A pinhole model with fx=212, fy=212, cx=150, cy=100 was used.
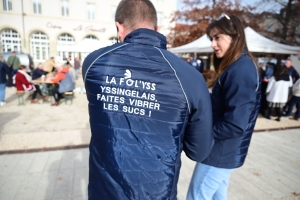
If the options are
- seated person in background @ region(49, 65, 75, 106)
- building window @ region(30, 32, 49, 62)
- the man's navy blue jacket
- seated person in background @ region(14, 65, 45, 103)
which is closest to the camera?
the man's navy blue jacket

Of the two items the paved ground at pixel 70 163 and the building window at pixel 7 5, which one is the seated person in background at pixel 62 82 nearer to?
the paved ground at pixel 70 163

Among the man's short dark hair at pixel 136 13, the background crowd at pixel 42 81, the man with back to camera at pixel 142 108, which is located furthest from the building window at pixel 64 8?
the man with back to camera at pixel 142 108

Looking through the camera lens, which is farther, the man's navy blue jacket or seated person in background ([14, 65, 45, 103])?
seated person in background ([14, 65, 45, 103])

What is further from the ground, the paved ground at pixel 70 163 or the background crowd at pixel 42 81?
the background crowd at pixel 42 81

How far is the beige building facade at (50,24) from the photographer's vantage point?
28219 mm

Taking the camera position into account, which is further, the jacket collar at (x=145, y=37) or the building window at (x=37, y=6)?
the building window at (x=37, y=6)

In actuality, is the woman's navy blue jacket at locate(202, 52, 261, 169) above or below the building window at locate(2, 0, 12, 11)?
below

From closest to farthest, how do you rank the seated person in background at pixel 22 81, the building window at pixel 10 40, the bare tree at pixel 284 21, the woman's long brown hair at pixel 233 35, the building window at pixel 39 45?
the woman's long brown hair at pixel 233 35
the seated person in background at pixel 22 81
the bare tree at pixel 284 21
the building window at pixel 10 40
the building window at pixel 39 45

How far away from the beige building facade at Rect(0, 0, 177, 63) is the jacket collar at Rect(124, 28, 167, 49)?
2719 cm

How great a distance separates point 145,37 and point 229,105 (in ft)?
2.67

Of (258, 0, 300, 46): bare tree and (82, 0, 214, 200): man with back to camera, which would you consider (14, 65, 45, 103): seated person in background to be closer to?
(82, 0, 214, 200): man with back to camera

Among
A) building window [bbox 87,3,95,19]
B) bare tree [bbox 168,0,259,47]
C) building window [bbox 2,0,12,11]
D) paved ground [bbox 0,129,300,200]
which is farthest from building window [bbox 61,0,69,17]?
paved ground [bbox 0,129,300,200]

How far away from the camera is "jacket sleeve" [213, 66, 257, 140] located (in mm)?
1507

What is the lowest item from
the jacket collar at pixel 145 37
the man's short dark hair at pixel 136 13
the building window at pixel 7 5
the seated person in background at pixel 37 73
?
the seated person in background at pixel 37 73
